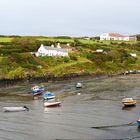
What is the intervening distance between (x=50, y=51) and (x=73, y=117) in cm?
10925

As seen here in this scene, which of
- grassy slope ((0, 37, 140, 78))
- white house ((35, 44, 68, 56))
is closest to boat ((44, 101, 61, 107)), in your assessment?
grassy slope ((0, 37, 140, 78))

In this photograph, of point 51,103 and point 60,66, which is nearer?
point 51,103

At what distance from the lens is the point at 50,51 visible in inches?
6757

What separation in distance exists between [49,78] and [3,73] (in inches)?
621

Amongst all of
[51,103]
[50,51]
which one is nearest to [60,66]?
A: [50,51]

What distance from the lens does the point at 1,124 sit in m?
60.5

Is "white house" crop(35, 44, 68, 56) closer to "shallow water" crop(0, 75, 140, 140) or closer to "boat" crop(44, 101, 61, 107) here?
"shallow water" crop(0, 75, 140, 140)

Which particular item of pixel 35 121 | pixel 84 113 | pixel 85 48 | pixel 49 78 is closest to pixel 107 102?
pixel 84 113

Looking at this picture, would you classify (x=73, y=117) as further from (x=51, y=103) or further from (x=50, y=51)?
(x=50, y=51)

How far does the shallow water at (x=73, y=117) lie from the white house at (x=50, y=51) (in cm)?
7343

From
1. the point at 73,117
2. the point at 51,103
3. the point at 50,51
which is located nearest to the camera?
the point at 73,117

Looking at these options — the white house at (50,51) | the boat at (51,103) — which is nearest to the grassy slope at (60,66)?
the white house at (50,51)

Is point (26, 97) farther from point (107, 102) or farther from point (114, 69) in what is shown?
point (114, 69)

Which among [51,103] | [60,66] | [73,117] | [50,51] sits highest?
[50,51]
